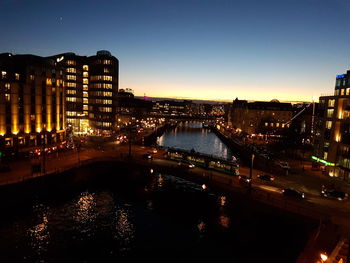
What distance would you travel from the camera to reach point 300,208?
35.7m

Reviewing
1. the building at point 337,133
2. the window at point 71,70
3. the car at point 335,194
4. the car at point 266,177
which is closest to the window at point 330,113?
the building at point 337,133

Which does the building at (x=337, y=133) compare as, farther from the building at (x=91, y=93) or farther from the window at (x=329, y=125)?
the building at (x=91, y=93)

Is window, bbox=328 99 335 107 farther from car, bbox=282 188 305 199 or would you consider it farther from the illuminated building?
the illuminated building

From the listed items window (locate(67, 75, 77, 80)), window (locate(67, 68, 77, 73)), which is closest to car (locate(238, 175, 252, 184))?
window (locate(67, 75, 77, 80))

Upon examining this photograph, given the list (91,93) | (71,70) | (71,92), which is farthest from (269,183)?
(71,70)

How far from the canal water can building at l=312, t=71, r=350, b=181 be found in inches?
920

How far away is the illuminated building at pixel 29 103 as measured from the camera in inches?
2397

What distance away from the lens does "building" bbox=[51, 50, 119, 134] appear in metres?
122

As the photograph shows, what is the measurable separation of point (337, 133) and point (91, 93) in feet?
342

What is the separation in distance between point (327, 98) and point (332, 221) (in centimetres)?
3799

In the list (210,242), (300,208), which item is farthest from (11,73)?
(300,208)

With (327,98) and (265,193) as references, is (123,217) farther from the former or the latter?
(327,98)

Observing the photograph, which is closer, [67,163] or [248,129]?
[67,163]

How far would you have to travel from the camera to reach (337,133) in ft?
188
